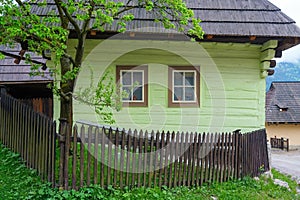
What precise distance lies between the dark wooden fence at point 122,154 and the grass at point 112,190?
146 mm

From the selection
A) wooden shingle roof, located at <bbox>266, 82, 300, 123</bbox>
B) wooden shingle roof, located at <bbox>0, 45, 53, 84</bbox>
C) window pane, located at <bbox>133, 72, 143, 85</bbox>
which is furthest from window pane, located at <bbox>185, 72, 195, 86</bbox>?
wooden shingle roof, located at <bbox>266, 82, 300, 123</bbox>

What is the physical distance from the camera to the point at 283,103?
1156 inches

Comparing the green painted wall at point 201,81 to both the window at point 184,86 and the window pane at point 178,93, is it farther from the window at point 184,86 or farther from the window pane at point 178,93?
the window pane at point 178,93

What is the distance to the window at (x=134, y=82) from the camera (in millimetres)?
7598

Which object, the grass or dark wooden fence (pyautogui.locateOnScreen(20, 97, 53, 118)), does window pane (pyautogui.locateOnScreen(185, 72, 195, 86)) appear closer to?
the grass

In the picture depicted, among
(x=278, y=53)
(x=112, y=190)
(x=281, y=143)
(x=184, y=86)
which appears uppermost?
(x=278, y=53)

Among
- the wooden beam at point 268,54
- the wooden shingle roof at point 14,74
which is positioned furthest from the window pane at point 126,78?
→ the wooden shingle roof at point 14,74

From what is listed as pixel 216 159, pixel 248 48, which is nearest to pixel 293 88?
pixel 248 48

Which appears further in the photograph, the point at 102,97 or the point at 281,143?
the point at 281,143

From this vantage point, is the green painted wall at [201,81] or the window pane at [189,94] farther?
the window pane at [189,94]

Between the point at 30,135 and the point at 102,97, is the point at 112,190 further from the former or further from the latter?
the point at 30,135

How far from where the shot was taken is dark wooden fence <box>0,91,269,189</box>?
16.1 feet

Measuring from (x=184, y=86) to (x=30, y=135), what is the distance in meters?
3.96

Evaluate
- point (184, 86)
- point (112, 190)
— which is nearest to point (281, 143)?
point (184, 86)
